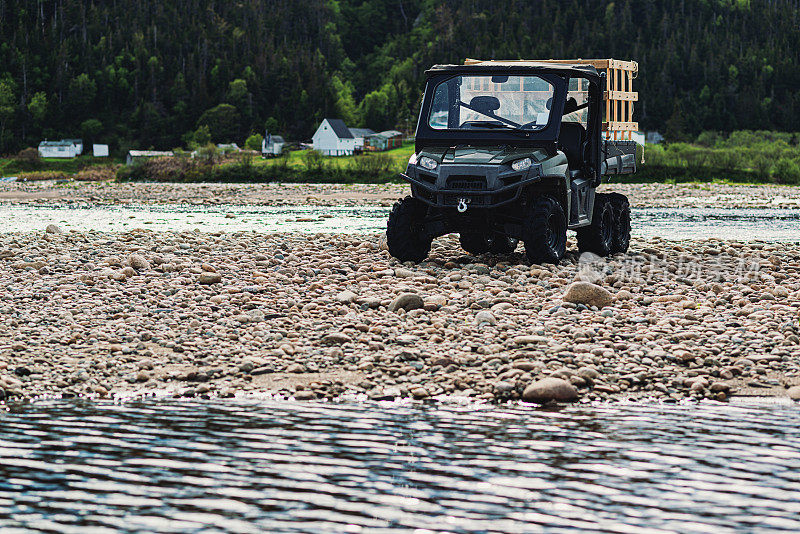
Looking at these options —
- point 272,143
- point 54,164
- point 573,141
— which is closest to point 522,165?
point 573,141

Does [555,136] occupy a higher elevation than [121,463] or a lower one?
higher

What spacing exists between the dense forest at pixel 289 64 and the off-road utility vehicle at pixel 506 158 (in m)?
119

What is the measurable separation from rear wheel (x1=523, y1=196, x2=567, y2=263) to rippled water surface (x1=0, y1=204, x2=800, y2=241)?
341 inches

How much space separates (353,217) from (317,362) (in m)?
21.0

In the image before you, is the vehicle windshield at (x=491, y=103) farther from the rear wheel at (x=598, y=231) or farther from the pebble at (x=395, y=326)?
the rear wheel at (x=598, y=231)

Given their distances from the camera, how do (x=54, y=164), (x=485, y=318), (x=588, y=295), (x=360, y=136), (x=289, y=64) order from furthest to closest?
(x=289, y=64), (x=360, y=136), (x=54, y=164), (x=588, y=295), (x=485, y=318)

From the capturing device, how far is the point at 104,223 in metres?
29.1

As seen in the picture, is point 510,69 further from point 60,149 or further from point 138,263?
point 60,149

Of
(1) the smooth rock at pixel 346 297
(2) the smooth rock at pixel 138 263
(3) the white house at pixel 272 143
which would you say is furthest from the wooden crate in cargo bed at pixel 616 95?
(3) the white house at pixel 272 143

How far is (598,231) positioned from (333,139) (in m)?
124

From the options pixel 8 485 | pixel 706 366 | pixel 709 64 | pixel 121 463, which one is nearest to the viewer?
pixel 8 485

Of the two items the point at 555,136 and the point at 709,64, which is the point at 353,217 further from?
the point at 709,64

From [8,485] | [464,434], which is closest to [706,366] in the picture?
[464,434]

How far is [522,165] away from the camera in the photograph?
49.8 feet
